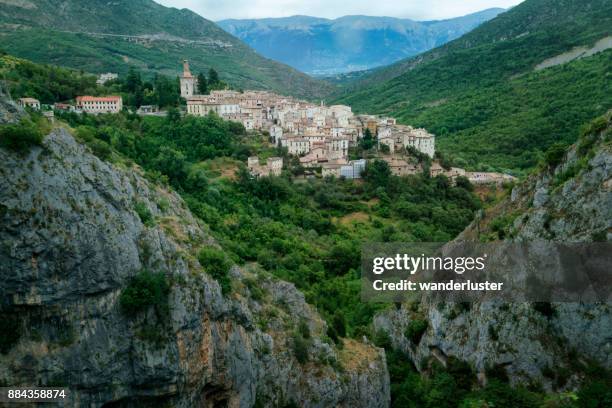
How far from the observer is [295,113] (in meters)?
60.5

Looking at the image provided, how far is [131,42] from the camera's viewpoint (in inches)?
4830

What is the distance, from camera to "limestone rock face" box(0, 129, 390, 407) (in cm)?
1187

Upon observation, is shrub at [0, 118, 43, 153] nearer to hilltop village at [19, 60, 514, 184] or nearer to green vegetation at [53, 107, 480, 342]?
green vegetation at [53, 107, 480, 342]

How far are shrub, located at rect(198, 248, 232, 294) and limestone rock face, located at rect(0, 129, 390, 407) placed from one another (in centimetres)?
47

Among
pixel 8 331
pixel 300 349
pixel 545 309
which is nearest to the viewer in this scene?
pixel 8 331

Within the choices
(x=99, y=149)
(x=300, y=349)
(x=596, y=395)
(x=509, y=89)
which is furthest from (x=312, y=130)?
(x=509, y=89)

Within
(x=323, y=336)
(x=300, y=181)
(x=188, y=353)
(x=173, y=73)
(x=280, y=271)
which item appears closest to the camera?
(x=188, y=353)

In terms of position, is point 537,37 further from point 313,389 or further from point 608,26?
point 313,389

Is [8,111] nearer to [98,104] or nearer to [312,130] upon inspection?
[98,104]

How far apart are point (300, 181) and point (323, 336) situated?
28.2m

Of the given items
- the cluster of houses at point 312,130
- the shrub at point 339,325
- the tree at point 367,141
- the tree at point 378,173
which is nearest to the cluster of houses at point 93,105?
the cluster of houses at point 312,130

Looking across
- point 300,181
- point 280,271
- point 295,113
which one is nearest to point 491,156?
point 295,113

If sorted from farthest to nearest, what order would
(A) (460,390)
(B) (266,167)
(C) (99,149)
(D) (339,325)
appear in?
1. (B) (266,167)
2. (D) (339,325)
3. (A) (460,390)
4. (C) (99,149)

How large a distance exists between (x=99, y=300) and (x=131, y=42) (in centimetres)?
12100
